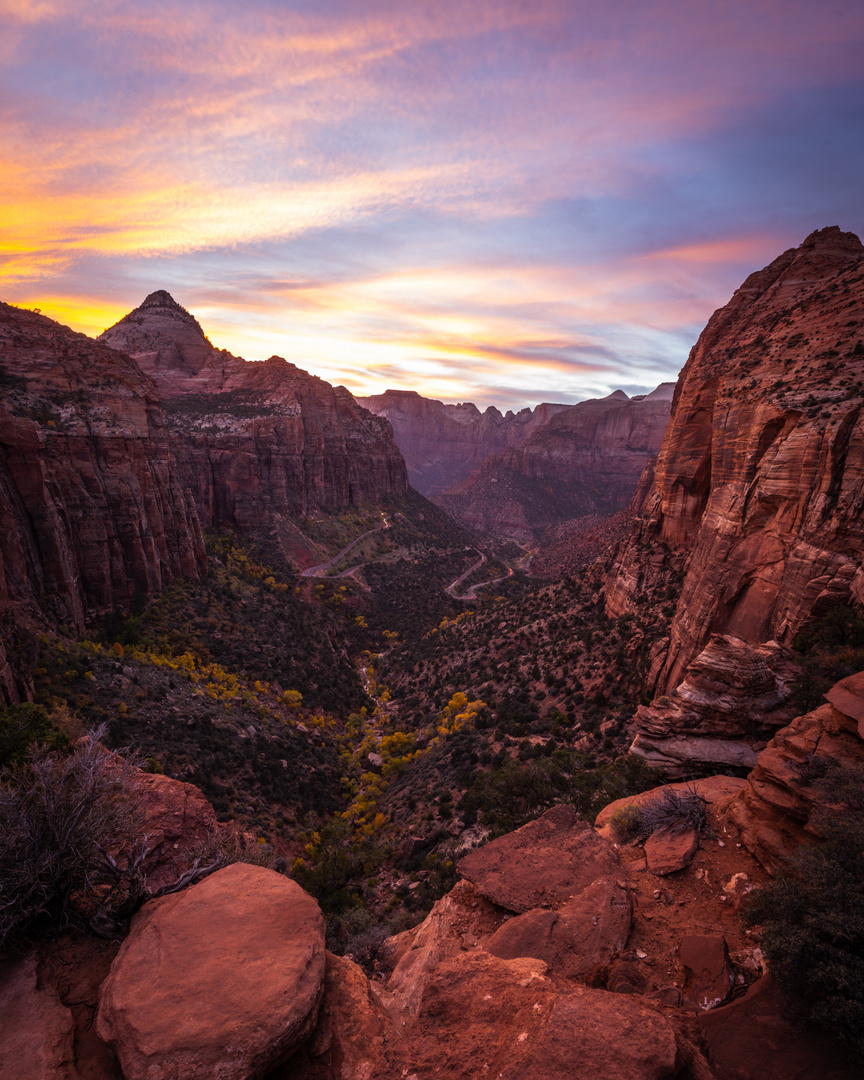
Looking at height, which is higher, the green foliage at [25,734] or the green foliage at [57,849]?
the green foliage at [57,849]

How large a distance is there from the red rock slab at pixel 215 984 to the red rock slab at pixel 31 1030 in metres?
0.49

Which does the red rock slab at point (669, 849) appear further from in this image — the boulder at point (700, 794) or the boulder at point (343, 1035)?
the boulder at point (343, 1035)

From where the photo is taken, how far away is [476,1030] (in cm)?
588

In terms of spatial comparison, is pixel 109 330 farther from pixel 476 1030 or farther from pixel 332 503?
pixel 476 1030

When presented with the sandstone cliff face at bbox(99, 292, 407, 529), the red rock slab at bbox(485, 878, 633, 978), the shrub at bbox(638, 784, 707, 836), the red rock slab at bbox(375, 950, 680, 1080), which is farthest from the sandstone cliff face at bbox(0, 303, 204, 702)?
the shrub at bbox(638, 784, 707, 836)

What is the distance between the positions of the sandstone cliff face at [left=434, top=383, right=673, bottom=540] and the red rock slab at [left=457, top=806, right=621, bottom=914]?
142074 millimetres

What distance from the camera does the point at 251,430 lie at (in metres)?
77.6

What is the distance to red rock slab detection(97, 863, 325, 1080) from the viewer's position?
18.1 ft

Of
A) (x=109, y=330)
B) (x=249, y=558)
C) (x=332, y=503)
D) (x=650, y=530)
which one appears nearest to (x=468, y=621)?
(x=650, y=530)

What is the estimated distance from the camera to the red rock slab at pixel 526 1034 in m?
4.91

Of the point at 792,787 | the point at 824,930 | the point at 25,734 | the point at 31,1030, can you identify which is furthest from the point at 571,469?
the point at 31,1030

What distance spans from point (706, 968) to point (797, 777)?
4421 mm

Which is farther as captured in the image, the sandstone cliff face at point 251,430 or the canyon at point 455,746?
the sandstone cliff face at point 251,430

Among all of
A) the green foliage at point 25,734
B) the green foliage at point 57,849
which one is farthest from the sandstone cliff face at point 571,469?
the green foliage at point 57,849
